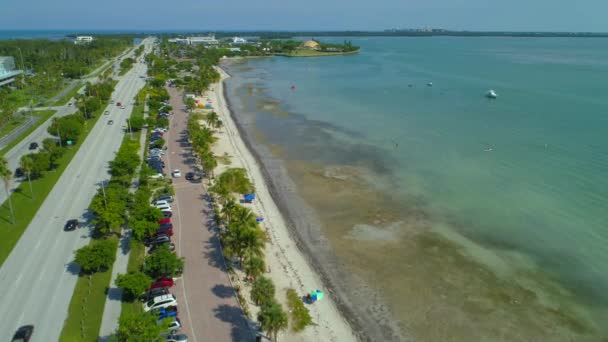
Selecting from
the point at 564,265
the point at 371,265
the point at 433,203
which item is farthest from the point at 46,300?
the point at 564,265

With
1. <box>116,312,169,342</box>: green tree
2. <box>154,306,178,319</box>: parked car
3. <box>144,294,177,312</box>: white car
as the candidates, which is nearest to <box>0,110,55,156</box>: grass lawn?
<box>144,294,177,312</box>: white car

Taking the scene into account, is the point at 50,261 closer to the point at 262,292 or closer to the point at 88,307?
the point at 88,307

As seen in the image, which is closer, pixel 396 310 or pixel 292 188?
pixel 396 310

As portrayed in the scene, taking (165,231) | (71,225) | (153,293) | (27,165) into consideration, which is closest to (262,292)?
(153,293)

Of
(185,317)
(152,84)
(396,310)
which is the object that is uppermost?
(152,84)

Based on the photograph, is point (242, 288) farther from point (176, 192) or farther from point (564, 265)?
point (564, 265)

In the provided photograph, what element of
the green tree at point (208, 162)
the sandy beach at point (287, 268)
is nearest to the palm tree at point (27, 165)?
the green tree at point (208, 162)

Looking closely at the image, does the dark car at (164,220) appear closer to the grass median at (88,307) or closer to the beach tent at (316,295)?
the grass median at (88,307)
